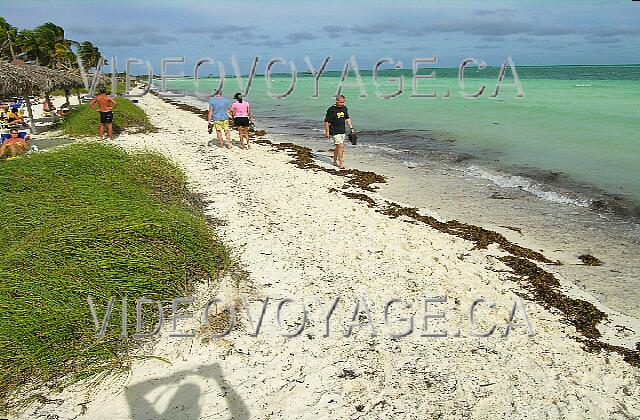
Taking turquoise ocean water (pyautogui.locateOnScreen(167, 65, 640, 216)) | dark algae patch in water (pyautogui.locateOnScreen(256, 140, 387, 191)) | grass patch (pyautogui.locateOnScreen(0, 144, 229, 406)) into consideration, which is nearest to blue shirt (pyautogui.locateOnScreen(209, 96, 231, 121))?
dark algae patch in water (pyautogui.locateOnScreen(256, 140, 387, 191))

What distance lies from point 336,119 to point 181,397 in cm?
861

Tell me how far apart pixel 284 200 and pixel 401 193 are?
3.01 meters

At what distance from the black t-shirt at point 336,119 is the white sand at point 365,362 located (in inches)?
213

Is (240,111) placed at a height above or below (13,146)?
above

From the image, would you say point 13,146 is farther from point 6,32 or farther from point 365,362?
point 6,32

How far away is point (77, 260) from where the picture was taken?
4355mm

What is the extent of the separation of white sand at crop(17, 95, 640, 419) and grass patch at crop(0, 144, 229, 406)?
35 cm

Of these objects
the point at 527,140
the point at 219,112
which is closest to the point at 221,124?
the point at 219,112

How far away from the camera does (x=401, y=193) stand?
9.89 meters

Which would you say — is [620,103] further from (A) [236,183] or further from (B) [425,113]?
(A) [236,183]

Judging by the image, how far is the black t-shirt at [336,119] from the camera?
1087cm

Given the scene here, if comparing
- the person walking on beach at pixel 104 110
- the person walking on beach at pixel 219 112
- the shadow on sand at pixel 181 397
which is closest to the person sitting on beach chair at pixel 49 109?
the person walking on beach at pixel 104 110

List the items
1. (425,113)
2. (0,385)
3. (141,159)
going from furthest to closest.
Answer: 1. (425,113)
2. (141,159)
3. (0,385)

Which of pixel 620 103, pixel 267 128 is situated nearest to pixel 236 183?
pixel 267 128
